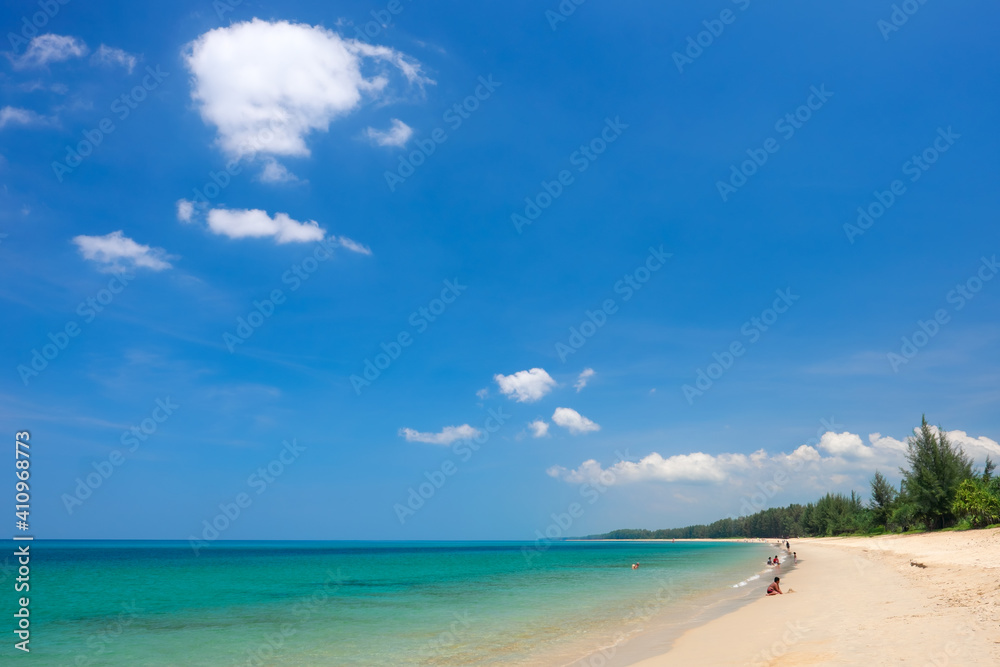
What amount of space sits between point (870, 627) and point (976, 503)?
176 ft

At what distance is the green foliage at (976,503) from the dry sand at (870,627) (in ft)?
106

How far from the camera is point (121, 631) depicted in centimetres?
2439

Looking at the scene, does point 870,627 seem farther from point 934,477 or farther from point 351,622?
point 934,477

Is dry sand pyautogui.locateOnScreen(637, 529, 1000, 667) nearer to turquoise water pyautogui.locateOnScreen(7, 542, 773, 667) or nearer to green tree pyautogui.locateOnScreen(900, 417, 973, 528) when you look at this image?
turquoise water pyautogui.locateOnScreen(7, 542, 773, 667)

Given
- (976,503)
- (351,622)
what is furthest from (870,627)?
(976,503)

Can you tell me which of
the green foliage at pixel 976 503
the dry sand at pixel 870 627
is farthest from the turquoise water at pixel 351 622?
the green foliage at pixel 976 503

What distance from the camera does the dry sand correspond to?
1155cm

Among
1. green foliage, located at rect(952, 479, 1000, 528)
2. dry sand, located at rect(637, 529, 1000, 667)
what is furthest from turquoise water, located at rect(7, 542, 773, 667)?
green foliage, located at rect(952, 479, 1000, 528)

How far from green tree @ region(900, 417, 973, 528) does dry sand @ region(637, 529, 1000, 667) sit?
46.4 meters

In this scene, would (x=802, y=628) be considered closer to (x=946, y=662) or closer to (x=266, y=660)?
(x=946, y=662)

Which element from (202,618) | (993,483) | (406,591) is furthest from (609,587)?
(993,483)

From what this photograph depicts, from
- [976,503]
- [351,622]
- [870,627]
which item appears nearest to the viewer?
[870,627]

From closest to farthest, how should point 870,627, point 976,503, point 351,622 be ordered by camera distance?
point 870,627
point 351,622
point 976,503

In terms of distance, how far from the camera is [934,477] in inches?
2518
